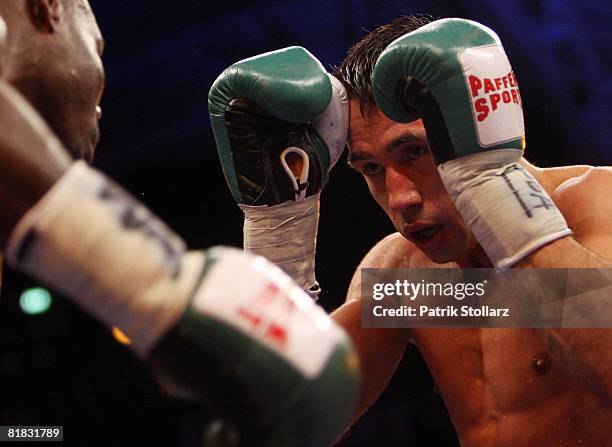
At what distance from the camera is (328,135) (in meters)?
1.96

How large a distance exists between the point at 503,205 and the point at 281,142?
0.63m

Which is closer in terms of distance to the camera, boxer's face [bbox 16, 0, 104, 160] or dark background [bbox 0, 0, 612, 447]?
boxer's face [bbox 16, 0, 104, 160]

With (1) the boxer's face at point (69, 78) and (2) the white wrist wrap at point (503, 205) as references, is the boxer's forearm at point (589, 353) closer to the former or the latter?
(2) the white wrist wrap at point (503, 205)

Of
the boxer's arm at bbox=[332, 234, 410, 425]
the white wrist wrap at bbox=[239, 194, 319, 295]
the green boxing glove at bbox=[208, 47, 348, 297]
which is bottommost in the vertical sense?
the boxer's arm at bbox=[332, 234, 410, 425]

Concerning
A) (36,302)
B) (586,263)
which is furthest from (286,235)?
(36,302)

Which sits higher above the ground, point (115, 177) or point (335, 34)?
point (335, 34)

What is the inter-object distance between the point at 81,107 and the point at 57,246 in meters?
0.64

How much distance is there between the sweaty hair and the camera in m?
1.96

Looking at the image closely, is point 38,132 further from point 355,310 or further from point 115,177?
point 115,177

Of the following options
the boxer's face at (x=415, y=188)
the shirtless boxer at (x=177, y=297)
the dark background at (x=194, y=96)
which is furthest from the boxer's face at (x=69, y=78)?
the dark background at (x=194, y=96)

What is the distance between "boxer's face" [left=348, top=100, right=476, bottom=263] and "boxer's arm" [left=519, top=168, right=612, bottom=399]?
0.28 m

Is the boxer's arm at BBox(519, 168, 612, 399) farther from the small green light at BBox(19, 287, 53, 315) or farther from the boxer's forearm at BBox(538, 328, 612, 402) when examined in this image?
the small green light at BBox(19, 287, 53, 315)

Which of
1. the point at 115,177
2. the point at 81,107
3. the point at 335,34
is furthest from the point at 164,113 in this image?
the point at 81,107

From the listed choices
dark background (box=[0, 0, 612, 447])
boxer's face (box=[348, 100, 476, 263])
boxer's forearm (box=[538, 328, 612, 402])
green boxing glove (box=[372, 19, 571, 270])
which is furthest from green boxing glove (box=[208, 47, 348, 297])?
dark background (box=[0, 0, 612, 447])
